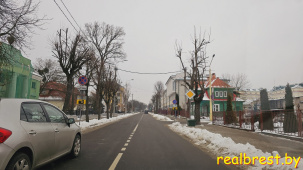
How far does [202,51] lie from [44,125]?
21.6 meters

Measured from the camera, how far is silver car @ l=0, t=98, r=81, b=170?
12.3 feet

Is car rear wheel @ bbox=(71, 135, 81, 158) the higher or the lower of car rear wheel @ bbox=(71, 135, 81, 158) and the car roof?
the lower

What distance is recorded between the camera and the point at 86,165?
5.87 m

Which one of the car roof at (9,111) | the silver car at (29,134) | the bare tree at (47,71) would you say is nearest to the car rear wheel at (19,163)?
the silver car at (29,134)

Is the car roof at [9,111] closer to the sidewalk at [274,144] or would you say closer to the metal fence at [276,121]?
the sidewalk at [274,144]

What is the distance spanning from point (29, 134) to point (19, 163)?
0.54 metres

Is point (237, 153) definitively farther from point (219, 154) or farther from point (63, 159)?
point (63, 159)

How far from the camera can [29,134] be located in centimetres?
429

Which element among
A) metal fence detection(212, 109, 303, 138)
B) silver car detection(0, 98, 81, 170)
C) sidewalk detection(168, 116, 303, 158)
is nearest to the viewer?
silver car detection(0, 98, 81, 170)

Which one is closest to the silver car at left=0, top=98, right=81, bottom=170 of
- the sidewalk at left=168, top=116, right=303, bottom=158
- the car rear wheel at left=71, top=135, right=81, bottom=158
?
the car rear wheel at left=71, top=135, right=81, bottom=158

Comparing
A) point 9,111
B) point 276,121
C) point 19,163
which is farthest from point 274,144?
point 9,111

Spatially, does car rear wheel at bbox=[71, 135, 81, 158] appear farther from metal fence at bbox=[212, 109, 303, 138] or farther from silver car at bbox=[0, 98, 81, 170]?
metal fence at bbox=[212, 109, 303, 138]

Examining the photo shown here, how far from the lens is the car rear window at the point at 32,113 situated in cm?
450

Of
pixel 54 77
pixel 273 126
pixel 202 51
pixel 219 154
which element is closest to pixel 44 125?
pixel 219 154
